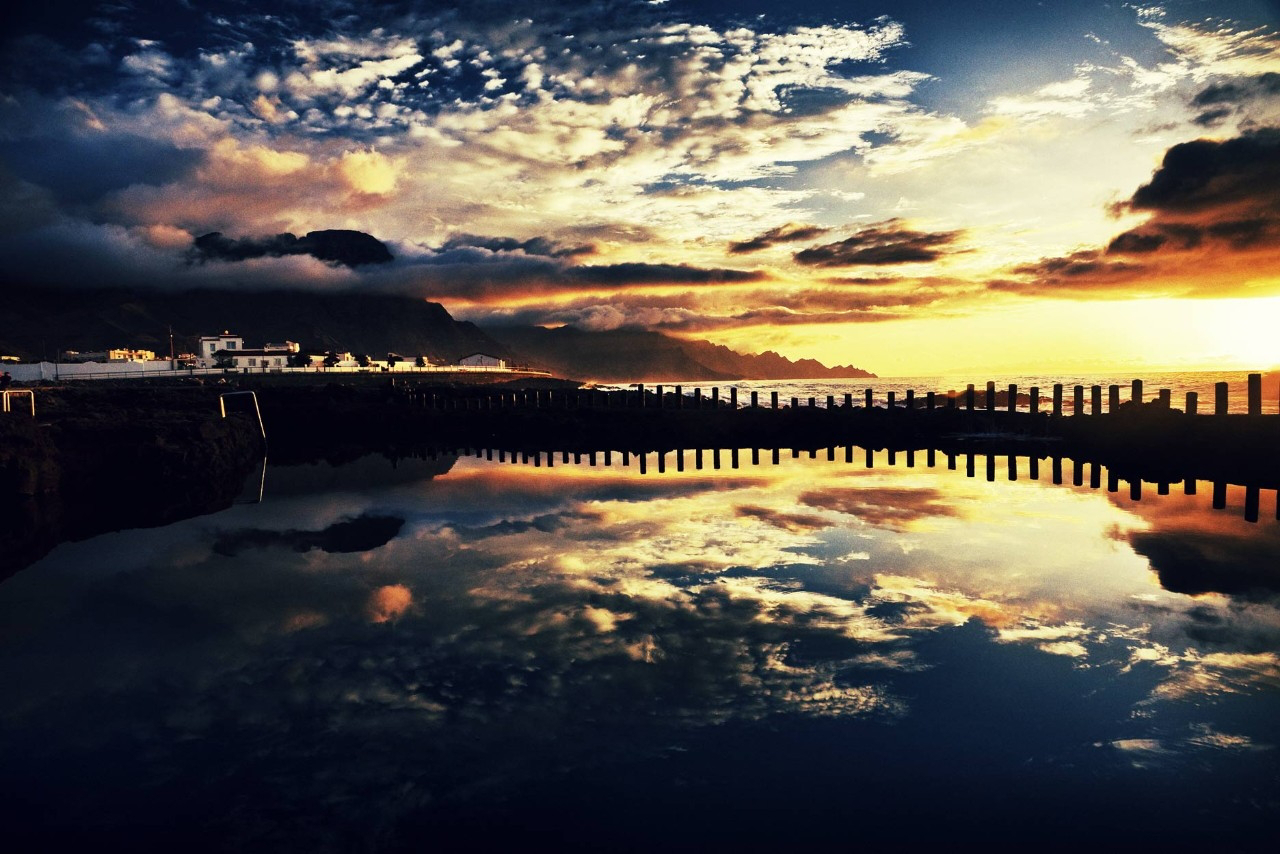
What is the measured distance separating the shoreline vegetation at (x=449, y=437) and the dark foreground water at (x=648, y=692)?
20.3 ft

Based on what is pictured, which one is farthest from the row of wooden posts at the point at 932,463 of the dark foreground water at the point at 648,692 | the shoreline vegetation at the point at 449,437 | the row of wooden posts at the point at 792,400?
the dark foreground water at the point at 648,692

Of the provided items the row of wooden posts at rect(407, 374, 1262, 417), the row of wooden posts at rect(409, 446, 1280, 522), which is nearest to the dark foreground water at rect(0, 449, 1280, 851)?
the row of wooden posts at rect(409, 446, 1280, 522)

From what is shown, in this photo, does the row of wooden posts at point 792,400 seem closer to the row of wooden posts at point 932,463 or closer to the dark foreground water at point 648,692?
the row of wooden posts at point 932,463

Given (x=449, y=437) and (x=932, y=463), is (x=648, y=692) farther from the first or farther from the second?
(x=449, y=437)

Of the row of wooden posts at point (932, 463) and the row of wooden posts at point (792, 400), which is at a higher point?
the row of wooden posts at point (792, 400)

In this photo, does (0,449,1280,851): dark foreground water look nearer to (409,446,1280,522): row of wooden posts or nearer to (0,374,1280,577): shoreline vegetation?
(409,446,1280,522): row of wooden posts

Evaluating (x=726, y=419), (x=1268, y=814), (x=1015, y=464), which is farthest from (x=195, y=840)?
(x=726, y=419)

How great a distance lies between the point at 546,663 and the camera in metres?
7.69

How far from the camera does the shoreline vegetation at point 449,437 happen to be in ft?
60.6

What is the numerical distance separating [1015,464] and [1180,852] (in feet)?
75.2

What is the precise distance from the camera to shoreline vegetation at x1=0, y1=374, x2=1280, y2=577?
60.6ft

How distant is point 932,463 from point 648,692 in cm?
2185

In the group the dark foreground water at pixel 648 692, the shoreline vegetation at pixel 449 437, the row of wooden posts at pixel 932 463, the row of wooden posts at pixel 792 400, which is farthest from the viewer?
the row of wooden posts at pixel 792 400

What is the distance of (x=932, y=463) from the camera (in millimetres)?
26297
